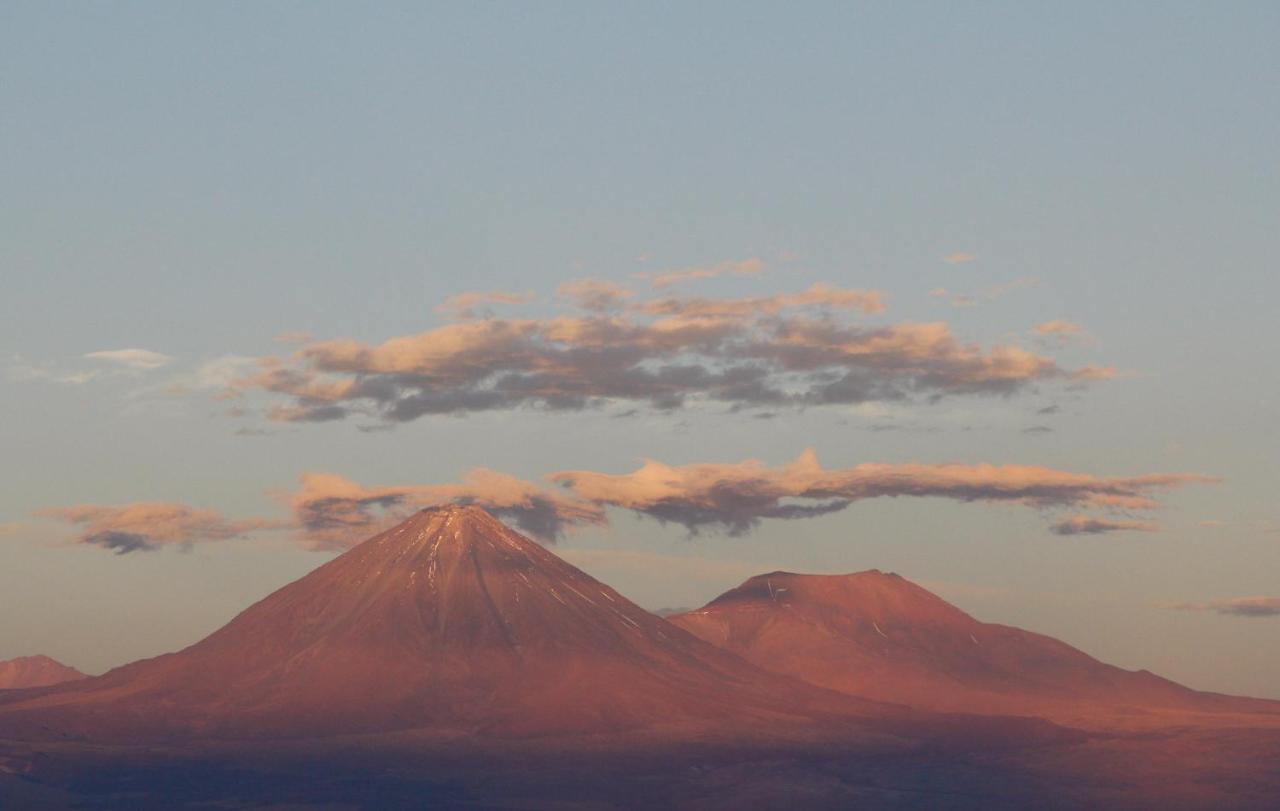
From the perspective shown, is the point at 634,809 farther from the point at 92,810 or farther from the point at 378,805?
the point at 92,810

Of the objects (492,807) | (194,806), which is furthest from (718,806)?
(194,806)

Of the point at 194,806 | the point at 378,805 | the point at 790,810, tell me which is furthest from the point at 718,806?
the point at 194,806

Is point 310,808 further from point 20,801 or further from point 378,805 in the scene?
point 20,801

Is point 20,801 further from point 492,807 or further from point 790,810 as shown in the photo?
point 790,810

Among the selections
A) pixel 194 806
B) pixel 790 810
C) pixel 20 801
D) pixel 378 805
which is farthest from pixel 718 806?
pixel 20 801

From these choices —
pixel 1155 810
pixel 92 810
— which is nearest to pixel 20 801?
pixel 92 810
